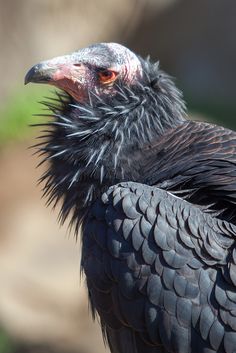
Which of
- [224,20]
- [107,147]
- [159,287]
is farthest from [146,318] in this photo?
[224,20]

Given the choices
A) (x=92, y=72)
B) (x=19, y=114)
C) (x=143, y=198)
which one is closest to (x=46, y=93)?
(x=19, y=114)

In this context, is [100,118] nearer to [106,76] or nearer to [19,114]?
[106,76]

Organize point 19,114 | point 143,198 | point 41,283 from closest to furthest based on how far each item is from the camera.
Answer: point 143,198 < point 41,283 < point 19,114

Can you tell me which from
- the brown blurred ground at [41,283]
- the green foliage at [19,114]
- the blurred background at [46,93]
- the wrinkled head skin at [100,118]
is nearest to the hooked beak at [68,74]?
the wrinkled head skin at [100,118]

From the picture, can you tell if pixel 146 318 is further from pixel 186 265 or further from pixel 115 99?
pixel 115 99

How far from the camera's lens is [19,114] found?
1048 cm

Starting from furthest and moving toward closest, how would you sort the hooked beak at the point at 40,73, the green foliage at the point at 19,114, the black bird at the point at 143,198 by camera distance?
the green foliage at the point at 19,114 < the hooked beak at the point at 40,73 < the black bird at the point at 143,198

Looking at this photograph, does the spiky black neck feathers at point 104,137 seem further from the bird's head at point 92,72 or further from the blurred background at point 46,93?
the blurred background at point 46,93

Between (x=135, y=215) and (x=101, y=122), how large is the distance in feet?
2.36

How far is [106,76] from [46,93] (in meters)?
6.02

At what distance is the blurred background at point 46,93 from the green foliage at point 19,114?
0.01 m

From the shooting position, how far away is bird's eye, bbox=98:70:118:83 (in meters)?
4.61

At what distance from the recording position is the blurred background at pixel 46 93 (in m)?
8.34

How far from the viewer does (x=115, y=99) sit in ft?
15.1
